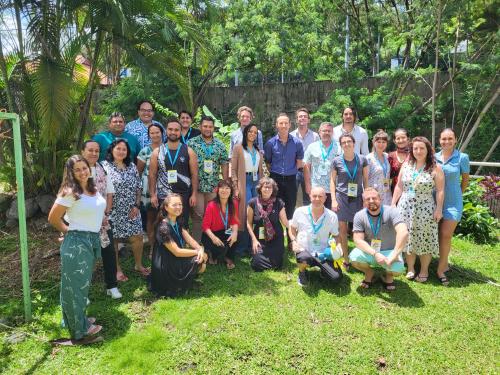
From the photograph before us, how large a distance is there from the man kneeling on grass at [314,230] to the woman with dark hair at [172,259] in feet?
3.78

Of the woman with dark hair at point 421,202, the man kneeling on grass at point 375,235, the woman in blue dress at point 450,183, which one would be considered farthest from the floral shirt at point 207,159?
the woman in blue dress at point 450,183

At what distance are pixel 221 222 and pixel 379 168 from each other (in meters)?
2.14

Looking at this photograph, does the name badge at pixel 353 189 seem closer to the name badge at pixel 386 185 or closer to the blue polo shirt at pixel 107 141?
the name badge at pixel 386 185

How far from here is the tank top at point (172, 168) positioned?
4.71 metres

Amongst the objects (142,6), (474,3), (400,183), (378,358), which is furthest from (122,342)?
(474,3)

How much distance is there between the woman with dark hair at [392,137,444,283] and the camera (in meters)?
4.52

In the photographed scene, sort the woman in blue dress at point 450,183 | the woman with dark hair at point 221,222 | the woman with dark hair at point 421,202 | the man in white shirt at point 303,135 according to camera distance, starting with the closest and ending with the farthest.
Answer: the woman with dark hair at point 421,202
the woman in blue dress at point 450,183
the woman with dark hair at point 221,222
the man in white shirt at point 303,135

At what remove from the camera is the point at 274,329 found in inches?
146

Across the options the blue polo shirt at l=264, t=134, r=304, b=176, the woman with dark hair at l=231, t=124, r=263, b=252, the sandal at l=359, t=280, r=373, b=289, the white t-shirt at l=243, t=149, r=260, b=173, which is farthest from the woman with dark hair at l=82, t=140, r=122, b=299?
the sandal at l=359, t=280, r=373, b=289

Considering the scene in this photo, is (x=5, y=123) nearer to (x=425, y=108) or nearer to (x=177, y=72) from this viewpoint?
(x=177, y=72)

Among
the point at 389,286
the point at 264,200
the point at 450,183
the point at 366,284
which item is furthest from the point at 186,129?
the point at 450,183

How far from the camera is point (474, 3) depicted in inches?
328

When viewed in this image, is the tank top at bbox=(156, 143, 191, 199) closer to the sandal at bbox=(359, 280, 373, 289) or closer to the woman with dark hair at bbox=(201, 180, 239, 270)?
the woman with dark hair at bbox=(201, 180, 239, 270)

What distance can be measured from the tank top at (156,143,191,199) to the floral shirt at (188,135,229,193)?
1.12 ft
